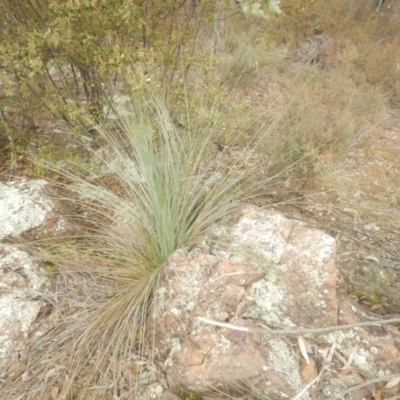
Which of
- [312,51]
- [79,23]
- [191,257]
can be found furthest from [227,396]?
[312,51]

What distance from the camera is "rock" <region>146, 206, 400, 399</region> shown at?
129cm

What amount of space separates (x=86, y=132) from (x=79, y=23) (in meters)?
0.72

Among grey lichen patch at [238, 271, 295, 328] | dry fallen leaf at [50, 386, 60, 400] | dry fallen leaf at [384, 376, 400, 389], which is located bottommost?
dry fallen leaf at [384, 376, 400, 389]

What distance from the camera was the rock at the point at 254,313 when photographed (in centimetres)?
129

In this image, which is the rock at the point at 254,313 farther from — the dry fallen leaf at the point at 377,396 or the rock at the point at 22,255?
the rock at the point at 22,255

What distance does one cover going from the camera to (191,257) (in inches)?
62.9

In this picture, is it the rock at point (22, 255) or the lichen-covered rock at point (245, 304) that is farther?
the rock at point (22, 255)

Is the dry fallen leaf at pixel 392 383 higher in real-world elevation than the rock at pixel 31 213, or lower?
lower

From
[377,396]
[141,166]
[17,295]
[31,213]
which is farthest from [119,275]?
[377,396]

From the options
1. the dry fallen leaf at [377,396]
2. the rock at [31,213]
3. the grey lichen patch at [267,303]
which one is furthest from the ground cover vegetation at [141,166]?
the dry fallen leaf at [377,396]

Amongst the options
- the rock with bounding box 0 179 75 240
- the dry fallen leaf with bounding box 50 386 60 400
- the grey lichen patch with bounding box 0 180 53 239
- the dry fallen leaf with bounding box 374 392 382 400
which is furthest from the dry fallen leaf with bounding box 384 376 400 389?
the grey lichen patch with bounding box 0 180 53 239

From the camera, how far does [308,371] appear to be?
51.1 inches

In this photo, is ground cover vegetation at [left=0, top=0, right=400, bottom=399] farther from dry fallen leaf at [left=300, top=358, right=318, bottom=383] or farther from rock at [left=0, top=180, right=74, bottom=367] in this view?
dry fallen leaf at [left=300, top=358, right=318, bottom=383]

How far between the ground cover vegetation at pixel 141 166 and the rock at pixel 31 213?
4.6 inches
